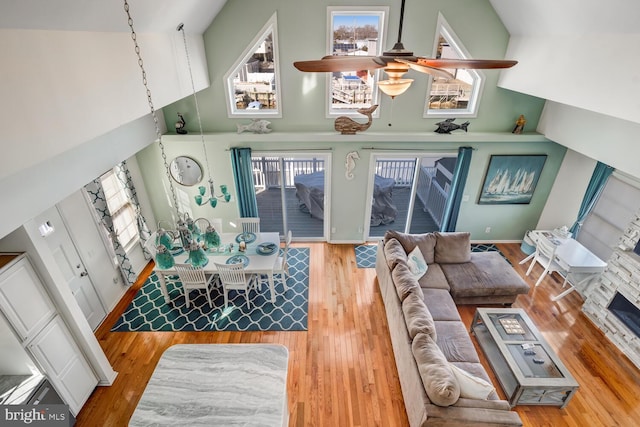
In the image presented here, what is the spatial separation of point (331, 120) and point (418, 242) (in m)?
2.72

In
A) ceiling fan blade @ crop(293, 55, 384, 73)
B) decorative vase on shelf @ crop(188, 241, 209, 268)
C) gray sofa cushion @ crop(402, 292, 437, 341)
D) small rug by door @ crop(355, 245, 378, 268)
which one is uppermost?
ceiling fan blade @ crop(293, 55, 384, 73)

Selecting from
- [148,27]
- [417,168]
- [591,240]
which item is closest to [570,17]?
[417,168]

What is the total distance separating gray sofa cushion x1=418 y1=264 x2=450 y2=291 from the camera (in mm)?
5000

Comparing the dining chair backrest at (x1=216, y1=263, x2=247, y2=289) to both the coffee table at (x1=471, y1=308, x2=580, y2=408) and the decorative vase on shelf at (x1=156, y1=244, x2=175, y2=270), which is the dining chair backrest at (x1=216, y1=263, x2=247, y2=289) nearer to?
the decorative vase on shelf at (x1=156, y1=244, x2=175, y2=270)

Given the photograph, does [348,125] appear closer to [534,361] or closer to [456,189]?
[456,189]

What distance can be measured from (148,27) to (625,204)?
A: 7.29 m

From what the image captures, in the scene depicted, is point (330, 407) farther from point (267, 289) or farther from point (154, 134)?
point (154, 134)

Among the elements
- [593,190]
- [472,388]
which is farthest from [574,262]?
[472,388]

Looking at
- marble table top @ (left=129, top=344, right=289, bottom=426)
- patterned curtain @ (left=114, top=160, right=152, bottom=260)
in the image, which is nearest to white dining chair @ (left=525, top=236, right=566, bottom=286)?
marble table top @ (left=129, top=344, right=289, bottom=426)

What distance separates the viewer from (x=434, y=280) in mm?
5086

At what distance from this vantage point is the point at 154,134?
5789mm

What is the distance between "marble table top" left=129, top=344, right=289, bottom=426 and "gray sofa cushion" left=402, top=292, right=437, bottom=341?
5.64 ft

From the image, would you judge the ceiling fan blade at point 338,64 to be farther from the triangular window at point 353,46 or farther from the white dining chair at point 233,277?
the white dining chair at point 233,277

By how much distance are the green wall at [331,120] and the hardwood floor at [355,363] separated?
1784mm
